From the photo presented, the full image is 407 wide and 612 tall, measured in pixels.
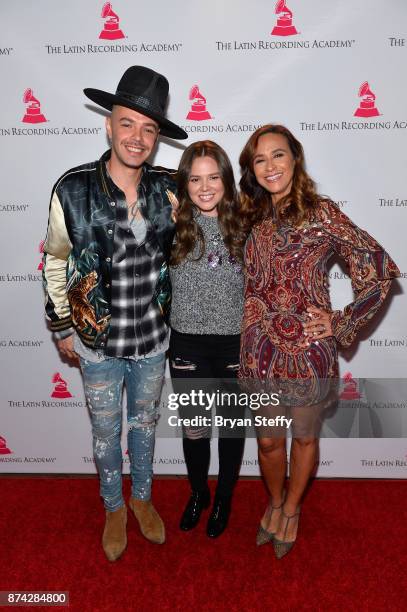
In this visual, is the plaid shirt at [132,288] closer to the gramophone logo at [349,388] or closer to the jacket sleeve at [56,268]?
the jacket sleeve at [56,268]

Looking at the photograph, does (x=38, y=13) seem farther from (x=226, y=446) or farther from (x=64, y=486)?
(x=64, y=486)

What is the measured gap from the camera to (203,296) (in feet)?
7.15

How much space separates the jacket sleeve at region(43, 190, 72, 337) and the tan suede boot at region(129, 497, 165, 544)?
98cm

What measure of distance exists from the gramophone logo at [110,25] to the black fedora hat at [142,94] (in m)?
0.51

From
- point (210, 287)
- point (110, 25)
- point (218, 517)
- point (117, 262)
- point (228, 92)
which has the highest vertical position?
point (110, 25)

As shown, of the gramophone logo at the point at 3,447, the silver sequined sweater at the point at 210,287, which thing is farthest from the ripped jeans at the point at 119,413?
the gramophone logo at the point at 3,447

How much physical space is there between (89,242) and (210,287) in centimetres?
55

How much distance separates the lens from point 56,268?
2139mm

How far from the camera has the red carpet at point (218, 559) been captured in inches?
83.7

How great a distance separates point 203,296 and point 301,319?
44cm

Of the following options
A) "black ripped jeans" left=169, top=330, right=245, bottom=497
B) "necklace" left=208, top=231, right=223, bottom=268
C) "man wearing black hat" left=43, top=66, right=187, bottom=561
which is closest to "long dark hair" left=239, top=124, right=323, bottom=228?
"necklace" left=208, top=231, right=223, bottom=268

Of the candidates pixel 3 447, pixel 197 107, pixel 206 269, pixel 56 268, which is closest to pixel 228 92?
pixel 197 107

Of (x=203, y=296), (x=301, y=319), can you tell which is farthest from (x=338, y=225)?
(x=203, y=296)
